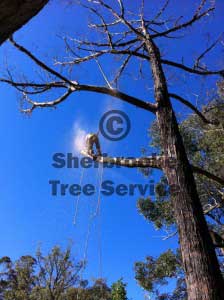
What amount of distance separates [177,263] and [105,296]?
14.0 meters

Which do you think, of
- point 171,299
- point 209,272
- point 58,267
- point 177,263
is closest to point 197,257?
point 209,272

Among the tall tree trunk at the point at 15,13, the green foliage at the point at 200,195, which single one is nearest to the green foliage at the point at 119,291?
the green foliage at the point at 200,195

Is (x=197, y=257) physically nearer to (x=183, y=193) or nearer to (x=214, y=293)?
(x=214, y=293)

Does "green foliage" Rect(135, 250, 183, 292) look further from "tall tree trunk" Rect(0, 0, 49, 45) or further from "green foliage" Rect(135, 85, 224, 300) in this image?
"tall tree trunk" Rect(0, 0, 49, 45)

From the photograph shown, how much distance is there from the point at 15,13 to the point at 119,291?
68.5ft

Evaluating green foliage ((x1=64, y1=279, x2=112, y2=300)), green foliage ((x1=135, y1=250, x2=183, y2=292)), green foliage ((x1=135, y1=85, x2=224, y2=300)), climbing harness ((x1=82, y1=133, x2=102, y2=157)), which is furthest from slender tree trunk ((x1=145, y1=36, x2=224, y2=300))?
green foliage ((x1=64, y1=279, x2=112, y2=300))

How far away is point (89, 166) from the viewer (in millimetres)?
5500

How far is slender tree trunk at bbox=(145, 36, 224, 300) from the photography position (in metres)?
2.90

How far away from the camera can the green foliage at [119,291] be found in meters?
20.0

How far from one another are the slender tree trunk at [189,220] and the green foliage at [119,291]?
18.2 metres

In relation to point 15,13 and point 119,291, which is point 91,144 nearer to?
point 15,13

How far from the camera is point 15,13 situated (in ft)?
4.79

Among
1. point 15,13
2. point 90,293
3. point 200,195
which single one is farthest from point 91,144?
point 90,293

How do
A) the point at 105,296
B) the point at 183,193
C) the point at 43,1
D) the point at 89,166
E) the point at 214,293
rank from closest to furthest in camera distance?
the point at 43,1, the point at 214,293, the point at 183,193, the point at 89,166, the point at 105,296
